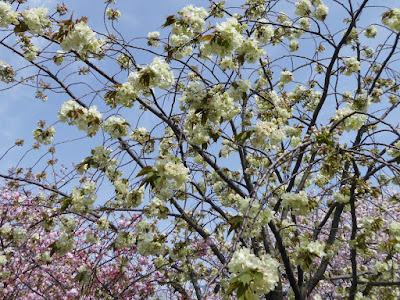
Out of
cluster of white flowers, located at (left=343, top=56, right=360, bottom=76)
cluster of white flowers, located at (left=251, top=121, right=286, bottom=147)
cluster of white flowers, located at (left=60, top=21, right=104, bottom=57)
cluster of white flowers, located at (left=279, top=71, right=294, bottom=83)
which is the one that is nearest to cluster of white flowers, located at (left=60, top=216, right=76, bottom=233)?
cluster of white flowers, located at (left=60, top=21, right=104, bottom=57)

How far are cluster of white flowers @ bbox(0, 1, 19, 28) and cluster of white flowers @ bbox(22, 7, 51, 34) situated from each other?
84mm

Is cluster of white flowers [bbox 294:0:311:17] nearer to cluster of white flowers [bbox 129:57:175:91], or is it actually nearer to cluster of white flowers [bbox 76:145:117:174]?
cluster of white flowers [bbox 129:57:175:91]

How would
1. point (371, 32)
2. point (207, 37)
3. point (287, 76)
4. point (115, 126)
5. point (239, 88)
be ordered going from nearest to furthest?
point (207, 37) → point (239, 88) → point (115, 126) → point (287, 76) → point (371, 32)

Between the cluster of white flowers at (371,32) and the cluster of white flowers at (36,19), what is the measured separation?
486 cm

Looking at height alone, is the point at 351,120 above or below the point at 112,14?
below

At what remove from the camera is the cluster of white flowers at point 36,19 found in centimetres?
283

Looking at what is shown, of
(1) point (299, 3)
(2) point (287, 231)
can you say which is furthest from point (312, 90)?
(2) point (287, 231)

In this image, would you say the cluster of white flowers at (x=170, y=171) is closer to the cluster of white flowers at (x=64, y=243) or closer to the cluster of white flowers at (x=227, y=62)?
the cluster of white flowers at (x=227, y=62)

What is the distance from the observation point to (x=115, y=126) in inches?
119

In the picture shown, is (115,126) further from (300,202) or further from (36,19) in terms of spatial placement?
(300,202)

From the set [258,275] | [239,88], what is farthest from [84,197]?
[258,275]

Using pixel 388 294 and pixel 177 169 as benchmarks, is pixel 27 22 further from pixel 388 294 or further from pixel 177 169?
pixel 388 294

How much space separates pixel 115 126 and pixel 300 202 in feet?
5.86

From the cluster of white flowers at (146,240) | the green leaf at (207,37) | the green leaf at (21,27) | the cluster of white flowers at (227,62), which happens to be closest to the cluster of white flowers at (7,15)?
the green leaf at (21,27)
